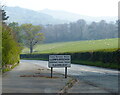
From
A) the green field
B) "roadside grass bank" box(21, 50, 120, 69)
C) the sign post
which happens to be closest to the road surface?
the sign post

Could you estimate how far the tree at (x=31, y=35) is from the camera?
329 ft

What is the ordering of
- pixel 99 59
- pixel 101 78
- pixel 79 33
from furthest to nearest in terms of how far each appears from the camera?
pixel 79 33 → pixel 99 59 → pixel 101 78

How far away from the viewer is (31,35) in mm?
101688

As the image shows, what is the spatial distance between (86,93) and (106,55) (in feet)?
97.7

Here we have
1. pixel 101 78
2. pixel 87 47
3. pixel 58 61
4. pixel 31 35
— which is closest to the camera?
pixel 58 61

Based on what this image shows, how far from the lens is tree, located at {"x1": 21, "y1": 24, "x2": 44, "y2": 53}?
100m

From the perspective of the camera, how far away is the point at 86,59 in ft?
178

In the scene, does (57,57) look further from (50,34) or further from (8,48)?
(50,34)

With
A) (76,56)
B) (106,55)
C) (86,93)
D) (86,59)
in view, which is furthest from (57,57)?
(76,56)

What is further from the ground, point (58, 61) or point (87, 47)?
point (87, 47)

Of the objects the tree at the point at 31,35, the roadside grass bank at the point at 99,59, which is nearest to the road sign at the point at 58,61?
the roadside grass bank at the point at 99,59

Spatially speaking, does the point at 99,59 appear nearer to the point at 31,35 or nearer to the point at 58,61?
the point at 58,61

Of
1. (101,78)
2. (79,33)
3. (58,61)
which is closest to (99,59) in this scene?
(101,78)

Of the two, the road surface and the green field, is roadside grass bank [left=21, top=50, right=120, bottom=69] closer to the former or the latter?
the green field
